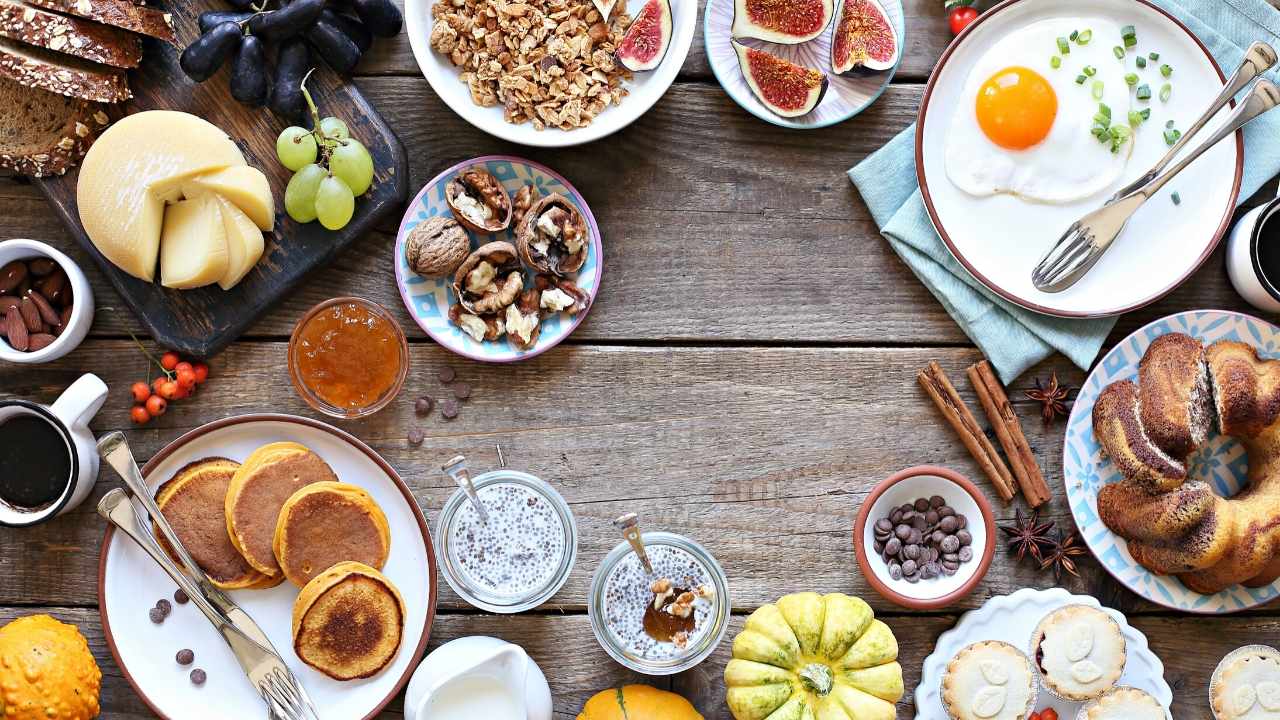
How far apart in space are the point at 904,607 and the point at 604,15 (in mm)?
1598

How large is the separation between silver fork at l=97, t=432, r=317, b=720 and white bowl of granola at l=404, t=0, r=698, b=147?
3.67ft

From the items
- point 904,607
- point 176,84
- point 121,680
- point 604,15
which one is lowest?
point 121,680

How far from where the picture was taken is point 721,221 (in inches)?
94.2

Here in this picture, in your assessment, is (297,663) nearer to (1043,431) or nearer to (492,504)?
(492,504)

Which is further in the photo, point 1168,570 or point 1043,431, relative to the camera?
point 1043,431

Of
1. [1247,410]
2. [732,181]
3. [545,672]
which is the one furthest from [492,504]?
[1247,410]

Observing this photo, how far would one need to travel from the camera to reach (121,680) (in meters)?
2.31

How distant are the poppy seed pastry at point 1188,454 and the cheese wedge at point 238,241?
2033 mm

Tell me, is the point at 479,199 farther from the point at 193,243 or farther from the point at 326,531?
the point at 326,531

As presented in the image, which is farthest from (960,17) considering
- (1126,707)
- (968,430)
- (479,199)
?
(1126,707)

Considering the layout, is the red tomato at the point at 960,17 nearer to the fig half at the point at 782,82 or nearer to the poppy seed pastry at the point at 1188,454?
the fig half at the point at 782,82

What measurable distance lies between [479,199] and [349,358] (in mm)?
490

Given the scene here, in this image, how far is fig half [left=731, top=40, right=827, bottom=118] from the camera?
90.2 inches

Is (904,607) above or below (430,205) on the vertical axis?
below
